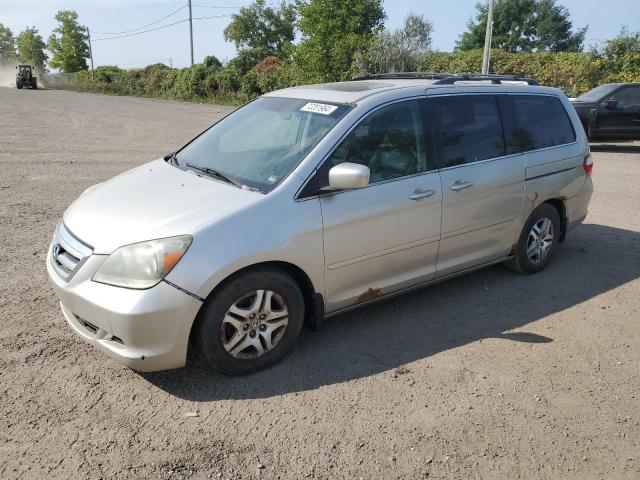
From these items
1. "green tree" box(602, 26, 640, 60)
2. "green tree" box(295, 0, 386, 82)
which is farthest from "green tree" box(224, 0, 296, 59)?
"green tree" box(602, 26, 640, 60)

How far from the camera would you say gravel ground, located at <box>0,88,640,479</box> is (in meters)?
2.82

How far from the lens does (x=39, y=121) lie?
19.8m

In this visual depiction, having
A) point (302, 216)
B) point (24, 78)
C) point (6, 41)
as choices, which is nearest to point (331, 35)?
point (302, 216)

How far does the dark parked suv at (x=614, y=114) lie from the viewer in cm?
1364

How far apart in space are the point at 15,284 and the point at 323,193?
2.98 meters

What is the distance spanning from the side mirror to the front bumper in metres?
1.16

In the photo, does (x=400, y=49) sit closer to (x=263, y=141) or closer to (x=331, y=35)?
(x=331, y=35)

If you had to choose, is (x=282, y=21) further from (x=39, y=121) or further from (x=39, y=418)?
(x=39, y=418)

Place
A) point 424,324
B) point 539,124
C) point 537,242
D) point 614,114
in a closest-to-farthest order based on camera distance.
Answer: point 424,324 < point 539,124 < point 537,242 < point 614,114

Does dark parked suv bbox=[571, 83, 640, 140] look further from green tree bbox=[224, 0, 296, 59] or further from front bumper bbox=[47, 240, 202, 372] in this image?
green tree bbox=[224, 0, 296, 59]

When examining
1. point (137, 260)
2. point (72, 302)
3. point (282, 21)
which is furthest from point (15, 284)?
point (282, 21)

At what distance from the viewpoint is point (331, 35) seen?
102 ft

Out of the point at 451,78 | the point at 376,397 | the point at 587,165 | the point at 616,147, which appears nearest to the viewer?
the point at 376,397

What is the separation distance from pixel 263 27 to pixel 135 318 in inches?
3134
